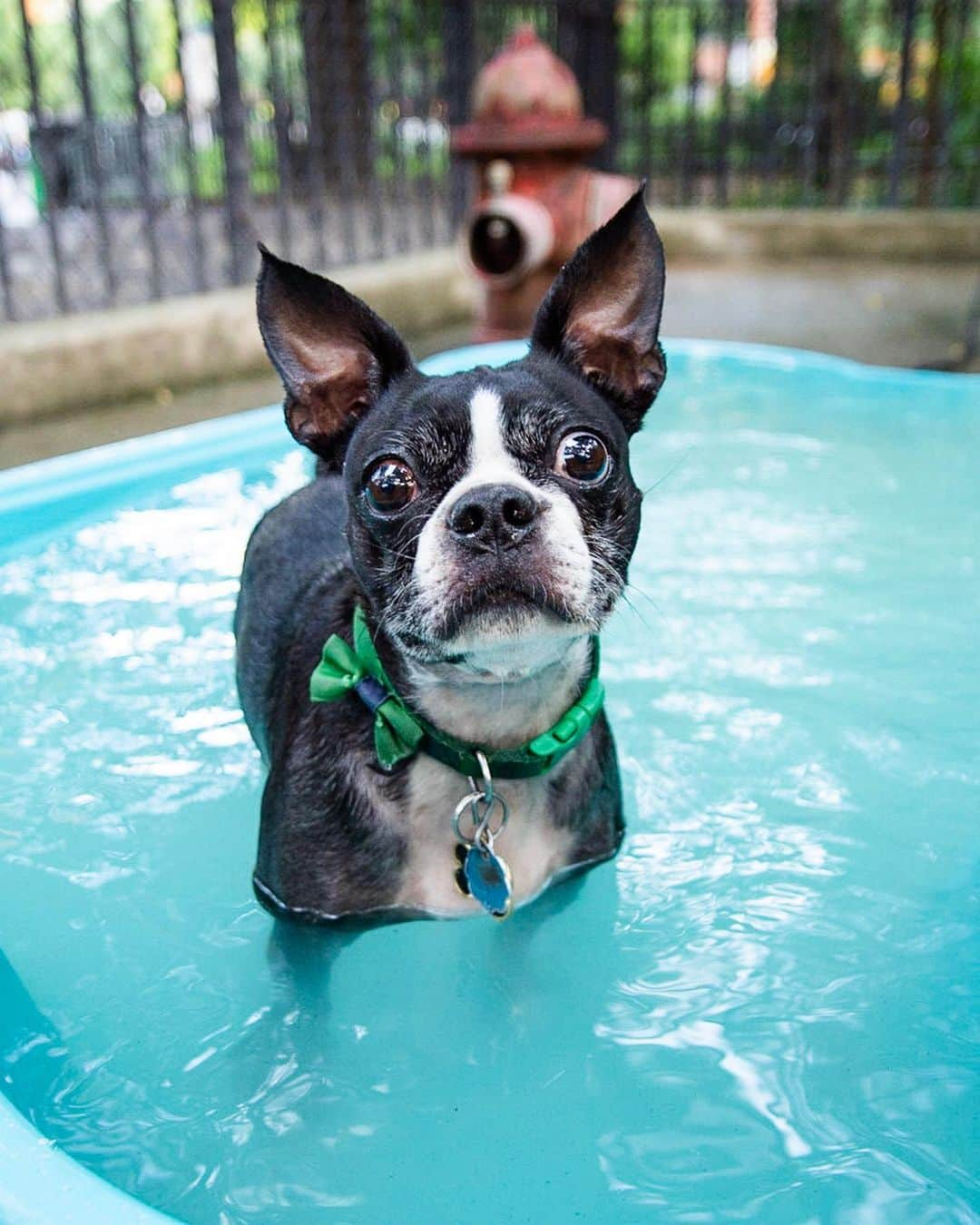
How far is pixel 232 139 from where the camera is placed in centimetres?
834

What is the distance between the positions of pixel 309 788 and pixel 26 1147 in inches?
34.6

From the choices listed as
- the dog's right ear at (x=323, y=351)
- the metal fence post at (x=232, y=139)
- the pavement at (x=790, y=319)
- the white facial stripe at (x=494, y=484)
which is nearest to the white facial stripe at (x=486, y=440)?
the white facial stripe at (x=494, y=484)

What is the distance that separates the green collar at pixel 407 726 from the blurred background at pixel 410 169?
4724 millimetres

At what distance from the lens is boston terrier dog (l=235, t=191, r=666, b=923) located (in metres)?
2.30

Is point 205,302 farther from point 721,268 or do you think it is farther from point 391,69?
point 721,268

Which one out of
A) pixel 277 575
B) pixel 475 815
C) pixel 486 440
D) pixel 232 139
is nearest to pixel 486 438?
pixel 486 440

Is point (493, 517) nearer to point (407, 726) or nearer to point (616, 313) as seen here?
point (407, 726)

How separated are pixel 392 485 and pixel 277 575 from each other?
120cm

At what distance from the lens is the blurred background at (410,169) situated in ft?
25.2

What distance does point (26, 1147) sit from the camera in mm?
2082

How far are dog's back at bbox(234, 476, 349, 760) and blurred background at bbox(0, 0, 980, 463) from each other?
354 centimetres

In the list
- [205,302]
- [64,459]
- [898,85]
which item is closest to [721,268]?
[898,85]

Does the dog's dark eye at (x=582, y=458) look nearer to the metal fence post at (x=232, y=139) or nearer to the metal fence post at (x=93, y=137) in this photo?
the metal fence post at (x=93, y=137)

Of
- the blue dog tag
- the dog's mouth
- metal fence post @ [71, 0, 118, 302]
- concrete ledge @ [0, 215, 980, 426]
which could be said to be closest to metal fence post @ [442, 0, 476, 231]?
concrete ledge @ [0, 215, 980, 426]
